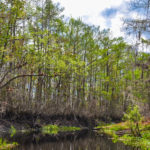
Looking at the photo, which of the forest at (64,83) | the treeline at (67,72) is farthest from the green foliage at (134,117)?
the treeline at (67,72)

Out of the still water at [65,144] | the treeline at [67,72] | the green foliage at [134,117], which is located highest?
the treeline at [67,72]

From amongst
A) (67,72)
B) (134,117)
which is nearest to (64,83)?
(67,72)

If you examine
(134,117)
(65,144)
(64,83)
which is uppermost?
(64,83)

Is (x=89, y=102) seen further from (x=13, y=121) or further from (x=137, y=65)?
(x=137, y=65)

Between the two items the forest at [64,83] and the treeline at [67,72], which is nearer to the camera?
the forest at [64,83]

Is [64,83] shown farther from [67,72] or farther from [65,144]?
[65,144]

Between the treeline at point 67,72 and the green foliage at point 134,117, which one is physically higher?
the treeline at point 67,72

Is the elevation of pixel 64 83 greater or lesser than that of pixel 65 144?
greater

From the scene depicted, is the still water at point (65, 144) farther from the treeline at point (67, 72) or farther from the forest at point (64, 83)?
the treeline at point (67, 72)

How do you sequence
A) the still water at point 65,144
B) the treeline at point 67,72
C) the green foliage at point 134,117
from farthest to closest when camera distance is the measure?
A: the treeline at point 67,72, the green foliage at point 134,117, the still water at point 65,144

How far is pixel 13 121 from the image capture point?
20.5 meters

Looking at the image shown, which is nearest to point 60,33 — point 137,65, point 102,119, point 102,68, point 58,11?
point 58,11

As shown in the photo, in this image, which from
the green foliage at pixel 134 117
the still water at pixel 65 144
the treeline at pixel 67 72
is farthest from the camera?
the treeline at pixel 67 72

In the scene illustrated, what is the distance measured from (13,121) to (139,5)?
15624 mm
